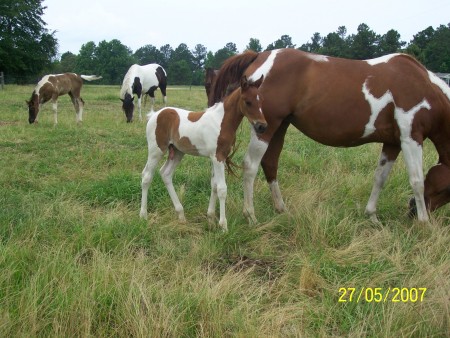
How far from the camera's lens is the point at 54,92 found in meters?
11.7

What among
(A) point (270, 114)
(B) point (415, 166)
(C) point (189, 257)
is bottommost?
(C) point (189, 257)

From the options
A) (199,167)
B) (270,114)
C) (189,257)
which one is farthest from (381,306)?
(199,167)

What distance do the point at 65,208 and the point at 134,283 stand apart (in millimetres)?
1781

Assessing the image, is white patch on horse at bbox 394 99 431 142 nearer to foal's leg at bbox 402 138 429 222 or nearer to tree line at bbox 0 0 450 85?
foal's leg at bbox 402 138 429 222

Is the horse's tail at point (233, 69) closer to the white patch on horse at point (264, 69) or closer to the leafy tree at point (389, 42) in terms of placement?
the white patch on horse at point (264, 69)

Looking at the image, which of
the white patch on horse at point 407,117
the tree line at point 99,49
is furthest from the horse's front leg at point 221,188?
the tree line at point 99,49

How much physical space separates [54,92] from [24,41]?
29.1 metres

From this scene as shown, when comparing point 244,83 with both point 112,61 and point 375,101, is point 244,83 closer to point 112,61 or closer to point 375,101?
point 375,101

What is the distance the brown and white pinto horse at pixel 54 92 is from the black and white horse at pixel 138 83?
1.29 m

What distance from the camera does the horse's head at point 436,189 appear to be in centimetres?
431

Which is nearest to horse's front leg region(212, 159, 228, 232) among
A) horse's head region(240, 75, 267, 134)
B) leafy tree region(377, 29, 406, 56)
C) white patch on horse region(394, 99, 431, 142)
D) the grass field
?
the grass field

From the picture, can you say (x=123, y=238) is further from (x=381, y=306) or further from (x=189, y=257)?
(x=381, y=306)

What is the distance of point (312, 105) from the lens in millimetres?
4238

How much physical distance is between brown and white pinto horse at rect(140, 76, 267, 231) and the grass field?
0.39 meters
